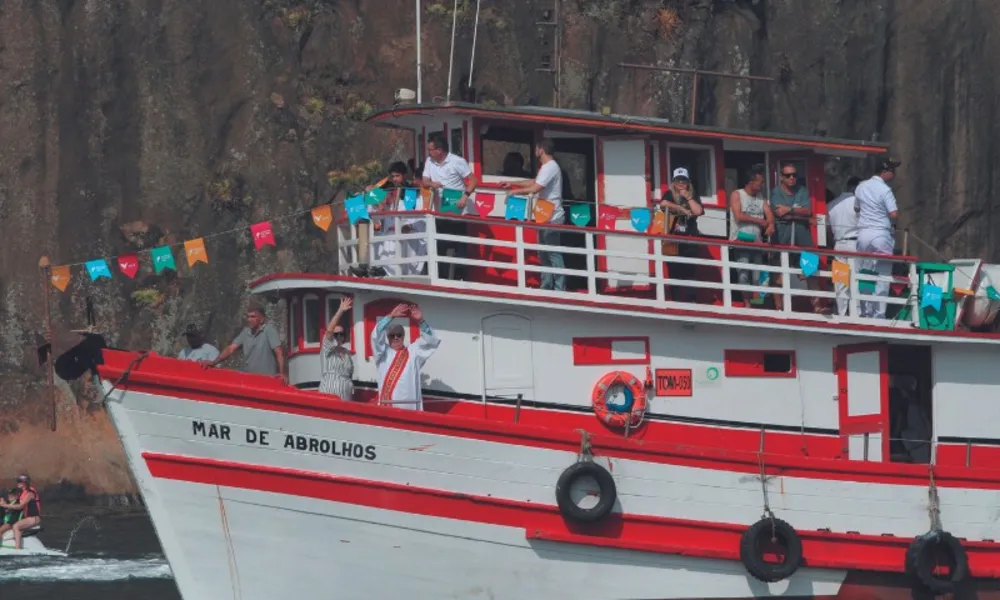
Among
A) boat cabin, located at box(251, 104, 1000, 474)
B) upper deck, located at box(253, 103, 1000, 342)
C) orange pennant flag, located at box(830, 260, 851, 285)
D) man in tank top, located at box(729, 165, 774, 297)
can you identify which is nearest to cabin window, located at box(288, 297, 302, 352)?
boat cabin, located at box(251, 104, 1000, 474)

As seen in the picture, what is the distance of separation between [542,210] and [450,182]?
3.49ft

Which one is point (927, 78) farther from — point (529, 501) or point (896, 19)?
point (529, 501)

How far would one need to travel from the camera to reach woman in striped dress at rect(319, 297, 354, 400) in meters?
17.7

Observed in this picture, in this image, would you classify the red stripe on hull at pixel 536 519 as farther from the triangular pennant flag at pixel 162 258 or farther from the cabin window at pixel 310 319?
the triangular pennant flag at pixel 162 258

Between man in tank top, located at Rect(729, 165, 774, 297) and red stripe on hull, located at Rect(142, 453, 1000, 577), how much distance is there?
3058mm

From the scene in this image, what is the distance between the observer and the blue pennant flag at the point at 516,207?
61.3 feet

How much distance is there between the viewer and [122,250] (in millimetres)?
35906

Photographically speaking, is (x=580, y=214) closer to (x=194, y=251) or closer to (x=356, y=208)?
(x=356, y=208)

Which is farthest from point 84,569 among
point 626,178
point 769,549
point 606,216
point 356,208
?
point 769,549

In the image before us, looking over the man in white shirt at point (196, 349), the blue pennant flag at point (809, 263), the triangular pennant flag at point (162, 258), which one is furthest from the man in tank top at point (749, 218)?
the triangular pennant flag at point (162, 258)

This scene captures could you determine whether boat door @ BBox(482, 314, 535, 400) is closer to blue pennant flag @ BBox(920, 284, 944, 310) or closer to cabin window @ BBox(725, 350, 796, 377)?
cabin window @ BBox(725, 350, 796, 377)

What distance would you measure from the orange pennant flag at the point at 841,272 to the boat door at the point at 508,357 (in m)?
3.44

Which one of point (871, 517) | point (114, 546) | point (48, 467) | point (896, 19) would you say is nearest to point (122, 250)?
point (48, 467)

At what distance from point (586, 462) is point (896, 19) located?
2639 cm
